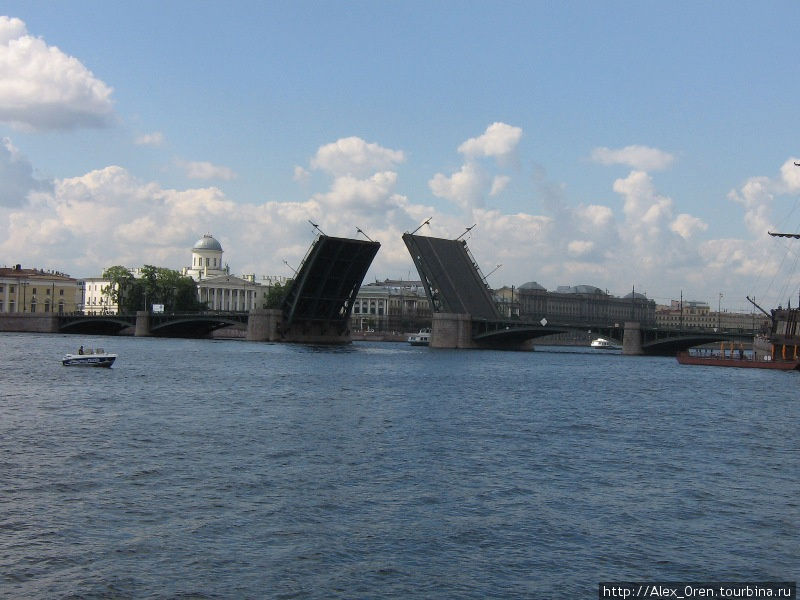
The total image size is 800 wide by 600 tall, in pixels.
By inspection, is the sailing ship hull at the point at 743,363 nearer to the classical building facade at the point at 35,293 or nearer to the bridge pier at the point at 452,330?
the bridge pier at the point at 452,330

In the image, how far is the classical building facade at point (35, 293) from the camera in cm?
9281

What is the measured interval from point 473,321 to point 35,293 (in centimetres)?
4746

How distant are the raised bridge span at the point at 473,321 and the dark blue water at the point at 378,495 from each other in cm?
3062

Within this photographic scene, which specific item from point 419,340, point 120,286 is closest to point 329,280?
point 419,340

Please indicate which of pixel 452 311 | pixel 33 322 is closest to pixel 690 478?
pixel 452 311

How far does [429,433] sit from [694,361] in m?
40.3

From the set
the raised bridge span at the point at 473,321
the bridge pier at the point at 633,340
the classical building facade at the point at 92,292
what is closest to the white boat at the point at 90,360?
the raised bridge span at the point at 473,321

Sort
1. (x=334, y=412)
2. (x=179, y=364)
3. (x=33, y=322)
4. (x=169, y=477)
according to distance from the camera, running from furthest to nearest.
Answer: (x=33, y=322)
(x=179, y=364)
(x=334, y=412)
(x=169, y=477)

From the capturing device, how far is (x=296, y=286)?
186 feet

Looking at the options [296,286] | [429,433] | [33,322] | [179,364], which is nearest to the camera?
[429,433]

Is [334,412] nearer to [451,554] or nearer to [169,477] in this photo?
[169,477]

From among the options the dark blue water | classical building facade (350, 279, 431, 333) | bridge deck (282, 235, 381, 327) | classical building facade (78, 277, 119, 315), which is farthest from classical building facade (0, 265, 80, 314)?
the dark blue water

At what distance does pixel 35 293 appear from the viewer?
309 feet

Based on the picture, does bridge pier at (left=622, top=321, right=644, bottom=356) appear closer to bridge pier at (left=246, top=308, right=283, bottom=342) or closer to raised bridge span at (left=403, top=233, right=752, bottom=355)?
raised bridge span at (left=403, top=233, right=752, bottom=355)
